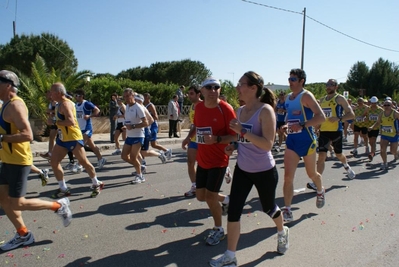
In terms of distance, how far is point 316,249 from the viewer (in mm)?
4203

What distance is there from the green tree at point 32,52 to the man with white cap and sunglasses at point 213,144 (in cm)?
3211

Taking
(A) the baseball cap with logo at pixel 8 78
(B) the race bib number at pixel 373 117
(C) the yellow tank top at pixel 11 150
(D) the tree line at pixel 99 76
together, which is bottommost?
(C) the yellow tank top at pixel 11 150

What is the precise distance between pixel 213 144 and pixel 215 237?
111 centimetres

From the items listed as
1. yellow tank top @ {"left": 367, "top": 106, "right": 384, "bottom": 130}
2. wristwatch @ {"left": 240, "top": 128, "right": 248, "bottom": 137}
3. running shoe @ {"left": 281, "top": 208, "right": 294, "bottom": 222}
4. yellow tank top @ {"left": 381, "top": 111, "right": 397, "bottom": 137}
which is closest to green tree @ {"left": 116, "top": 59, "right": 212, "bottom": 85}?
yellow tank top @ {"left": 367, "top": 106, "right": 384, "bottom": 130}

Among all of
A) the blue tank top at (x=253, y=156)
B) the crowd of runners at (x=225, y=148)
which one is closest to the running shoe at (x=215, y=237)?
the crowd of runners at (x=225, y=148)

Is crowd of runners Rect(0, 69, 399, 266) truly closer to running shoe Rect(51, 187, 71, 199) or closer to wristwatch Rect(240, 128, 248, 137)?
wristwatch Rect(240, 128, 248, 137)

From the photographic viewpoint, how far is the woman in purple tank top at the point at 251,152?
3.45 metres

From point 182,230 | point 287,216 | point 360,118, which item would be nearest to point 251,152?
point 182,230

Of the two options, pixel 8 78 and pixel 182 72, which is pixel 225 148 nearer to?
pixel 8 78

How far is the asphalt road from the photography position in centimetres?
391

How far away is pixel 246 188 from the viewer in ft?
12.1

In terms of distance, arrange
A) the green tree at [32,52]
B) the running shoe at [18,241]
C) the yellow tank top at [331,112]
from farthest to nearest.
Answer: the green tree at [32,52] < the yellow tank top at [331,112] < the running shoe at [18,241]

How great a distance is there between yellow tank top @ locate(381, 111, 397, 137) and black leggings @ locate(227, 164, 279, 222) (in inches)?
292

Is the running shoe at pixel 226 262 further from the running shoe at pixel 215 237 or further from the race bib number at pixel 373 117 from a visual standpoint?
the race bib number at pixel 373 117
